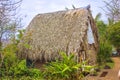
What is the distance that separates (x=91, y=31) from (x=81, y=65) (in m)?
5.08

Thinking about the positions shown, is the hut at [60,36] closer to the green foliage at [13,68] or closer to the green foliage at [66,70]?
the green foliage at [13,68]

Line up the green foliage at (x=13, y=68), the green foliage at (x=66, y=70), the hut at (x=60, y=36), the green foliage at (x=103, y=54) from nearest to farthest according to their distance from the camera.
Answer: the green foliage at (x=66, y=70) < the green foliage at (x=13, y=68) < the hut at (x=60, y=36) < the green foliage at (x=103, y=54)

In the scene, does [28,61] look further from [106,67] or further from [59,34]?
[106,67]

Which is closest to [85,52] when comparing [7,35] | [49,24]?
[49,24]

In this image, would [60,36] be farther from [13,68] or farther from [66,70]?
[66,70]

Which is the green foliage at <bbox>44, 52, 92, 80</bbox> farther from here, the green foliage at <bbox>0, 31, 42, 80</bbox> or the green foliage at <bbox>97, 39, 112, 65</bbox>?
the green foliage at <bbox>97, 39, 112, 65</bbox>

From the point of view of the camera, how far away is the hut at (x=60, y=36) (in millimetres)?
14555

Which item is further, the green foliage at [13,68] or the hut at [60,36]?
the hut at [60,36]

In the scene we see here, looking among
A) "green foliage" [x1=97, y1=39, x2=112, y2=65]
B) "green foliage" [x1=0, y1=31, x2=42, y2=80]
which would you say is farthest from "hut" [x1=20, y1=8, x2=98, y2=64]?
"green foliage" [x1=97, y1=39, x2=112, y2=65]

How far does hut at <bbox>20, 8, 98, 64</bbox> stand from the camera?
14555mm

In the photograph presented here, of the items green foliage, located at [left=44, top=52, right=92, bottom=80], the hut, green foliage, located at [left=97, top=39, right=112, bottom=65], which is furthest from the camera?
green foliage, located at [left=97, top=39, right=112, bottom=65]

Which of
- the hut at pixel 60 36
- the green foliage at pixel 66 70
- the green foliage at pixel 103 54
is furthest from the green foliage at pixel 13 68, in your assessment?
the green foliage at pixel 103 54

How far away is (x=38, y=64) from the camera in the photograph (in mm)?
15914

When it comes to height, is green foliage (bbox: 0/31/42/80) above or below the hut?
below
